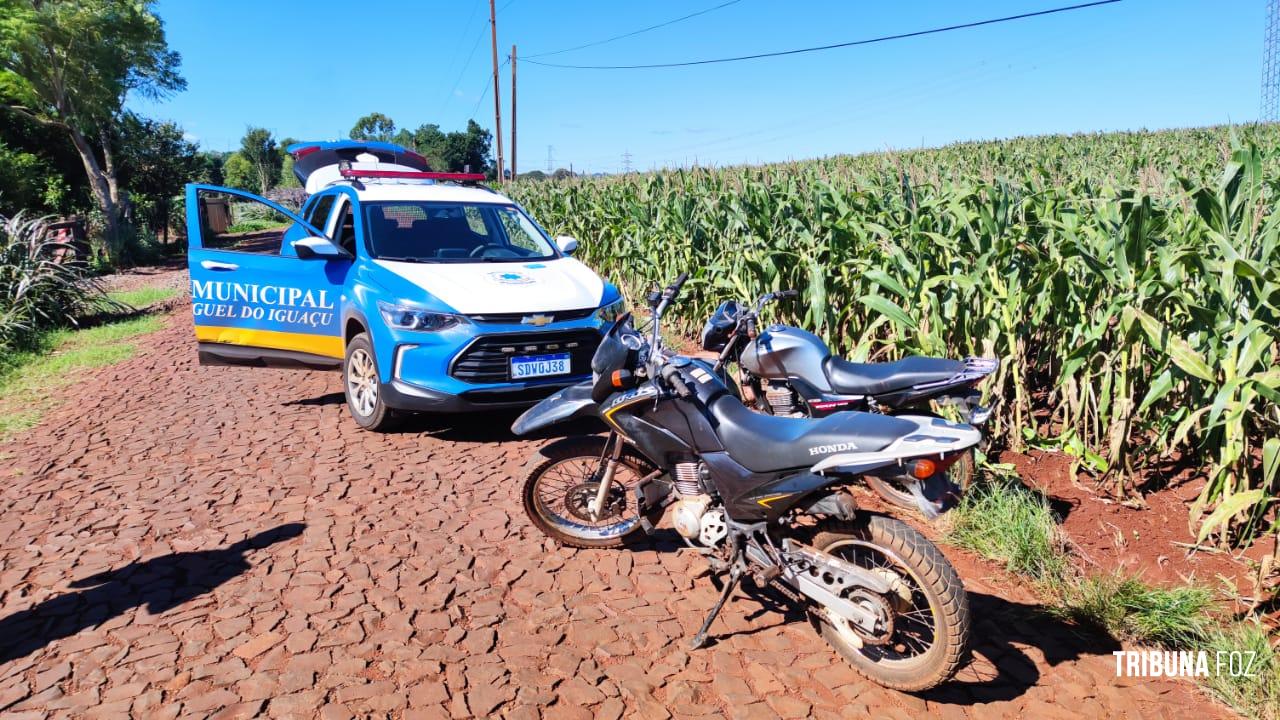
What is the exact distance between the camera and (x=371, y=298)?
6.49 meters

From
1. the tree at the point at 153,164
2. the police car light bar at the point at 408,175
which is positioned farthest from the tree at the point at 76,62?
the police car light bar at the point at 408,175

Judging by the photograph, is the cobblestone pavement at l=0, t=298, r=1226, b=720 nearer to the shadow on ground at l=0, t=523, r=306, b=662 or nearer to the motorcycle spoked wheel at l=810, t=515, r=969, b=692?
the shadow on ground at l=0, t=523, r=306, b=662

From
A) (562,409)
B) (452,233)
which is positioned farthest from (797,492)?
(452,233)

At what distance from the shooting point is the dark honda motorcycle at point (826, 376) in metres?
4.12

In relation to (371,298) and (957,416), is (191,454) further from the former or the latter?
(957,416)

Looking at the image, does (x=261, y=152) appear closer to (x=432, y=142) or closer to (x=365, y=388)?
(x=432, y=142)

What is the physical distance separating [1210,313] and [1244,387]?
420 mm

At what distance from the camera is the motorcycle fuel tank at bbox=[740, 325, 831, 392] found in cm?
456

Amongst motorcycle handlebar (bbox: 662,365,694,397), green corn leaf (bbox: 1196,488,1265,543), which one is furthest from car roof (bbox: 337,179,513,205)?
green corn leaf (bbox: 1196,488,1265,543)

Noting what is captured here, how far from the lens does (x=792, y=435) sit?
3.33 meters

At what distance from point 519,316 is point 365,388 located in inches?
60.6

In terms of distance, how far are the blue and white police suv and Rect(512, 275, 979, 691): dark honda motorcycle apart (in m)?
1.96

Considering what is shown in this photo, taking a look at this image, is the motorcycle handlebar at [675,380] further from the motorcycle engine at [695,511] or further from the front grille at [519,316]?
the front grille at [519,316]

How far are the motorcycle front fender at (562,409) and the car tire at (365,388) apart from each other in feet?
8.29
